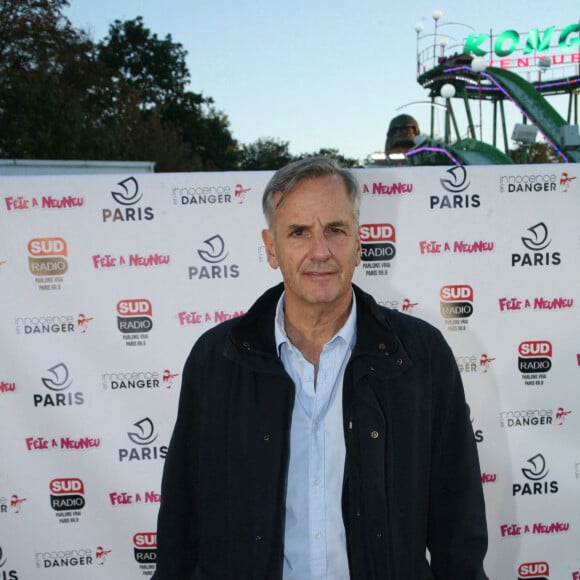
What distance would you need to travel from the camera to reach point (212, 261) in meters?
3.71

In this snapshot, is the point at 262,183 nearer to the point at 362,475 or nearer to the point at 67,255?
the point at 67,255

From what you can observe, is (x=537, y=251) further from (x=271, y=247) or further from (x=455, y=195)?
(x=271, y=247)

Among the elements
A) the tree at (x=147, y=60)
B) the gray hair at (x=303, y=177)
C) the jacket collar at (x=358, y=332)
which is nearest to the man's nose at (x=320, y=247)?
the gray hair at (x=303, y=177)

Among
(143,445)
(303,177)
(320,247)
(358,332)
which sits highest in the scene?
(303,177)

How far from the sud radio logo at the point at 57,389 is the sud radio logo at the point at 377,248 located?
2.15 m

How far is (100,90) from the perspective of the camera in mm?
25281

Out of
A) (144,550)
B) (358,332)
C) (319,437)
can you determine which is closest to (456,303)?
(358,332)

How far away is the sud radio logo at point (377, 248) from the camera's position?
12.2 ft

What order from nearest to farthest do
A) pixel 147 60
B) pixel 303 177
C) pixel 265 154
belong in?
pixel 303 177, pixel 147 60, pixel 265 154

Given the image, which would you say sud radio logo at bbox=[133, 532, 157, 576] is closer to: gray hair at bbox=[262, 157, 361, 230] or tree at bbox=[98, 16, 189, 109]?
gray hair at bbox=[262, 157, 361, 230]

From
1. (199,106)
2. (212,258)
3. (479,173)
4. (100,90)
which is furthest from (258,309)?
(199,106)

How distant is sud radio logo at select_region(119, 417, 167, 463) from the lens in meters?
3.73

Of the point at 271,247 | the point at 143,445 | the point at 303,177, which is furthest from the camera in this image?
the point at 143,445

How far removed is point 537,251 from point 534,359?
75 cm
